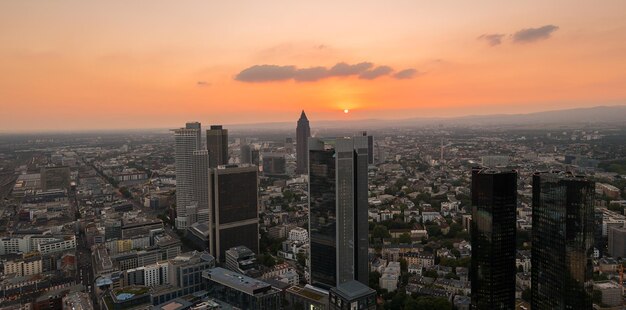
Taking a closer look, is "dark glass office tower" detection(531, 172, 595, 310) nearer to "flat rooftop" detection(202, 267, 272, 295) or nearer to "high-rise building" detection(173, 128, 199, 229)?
"flat rooftop" detection(202, 267, 272, 295)

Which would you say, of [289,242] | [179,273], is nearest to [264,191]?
[289,242]

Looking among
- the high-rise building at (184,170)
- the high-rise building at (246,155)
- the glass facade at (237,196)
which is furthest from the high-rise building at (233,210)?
the high-rise building at (246,155)

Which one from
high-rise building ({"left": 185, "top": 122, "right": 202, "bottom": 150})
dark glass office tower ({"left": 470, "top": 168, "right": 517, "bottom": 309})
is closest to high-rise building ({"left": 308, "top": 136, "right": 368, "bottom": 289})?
dark glass office tower ({"left": 470, "top": 168, "right": 517, "bottom": 309})

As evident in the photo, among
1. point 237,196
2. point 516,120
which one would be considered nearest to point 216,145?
point 237,196

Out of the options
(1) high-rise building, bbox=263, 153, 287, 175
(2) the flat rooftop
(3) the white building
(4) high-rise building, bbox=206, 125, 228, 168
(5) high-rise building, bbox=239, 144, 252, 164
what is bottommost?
(3) the white building

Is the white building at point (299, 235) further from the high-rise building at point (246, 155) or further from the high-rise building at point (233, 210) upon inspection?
the high-rise building at point (246, 155)

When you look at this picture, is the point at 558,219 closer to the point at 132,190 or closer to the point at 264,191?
the point at 264,191

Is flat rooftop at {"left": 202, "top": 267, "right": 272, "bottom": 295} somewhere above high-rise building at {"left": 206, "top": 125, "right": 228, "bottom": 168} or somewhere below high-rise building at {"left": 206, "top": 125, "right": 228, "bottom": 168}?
below
